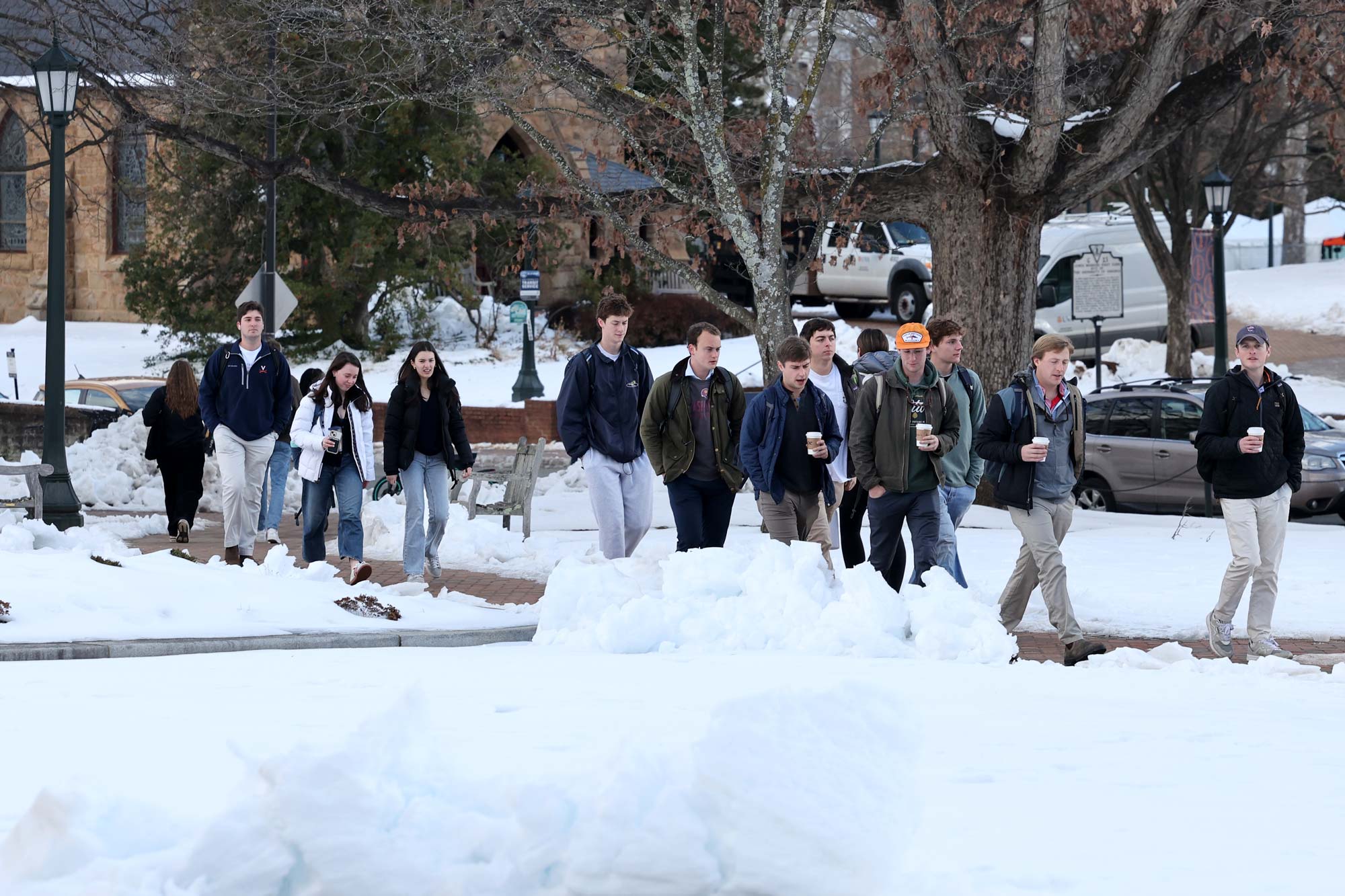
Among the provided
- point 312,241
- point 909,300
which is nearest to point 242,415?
point 909,300

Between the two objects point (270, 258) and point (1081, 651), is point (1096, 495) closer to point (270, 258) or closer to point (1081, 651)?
point (1081, 651)

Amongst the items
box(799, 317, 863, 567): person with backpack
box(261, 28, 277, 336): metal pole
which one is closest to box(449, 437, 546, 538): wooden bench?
box(799, 317, 863, 567): person with backpack

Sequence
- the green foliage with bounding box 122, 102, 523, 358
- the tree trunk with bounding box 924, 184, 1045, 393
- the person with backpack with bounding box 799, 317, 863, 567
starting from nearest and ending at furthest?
the person with backpack with bounding box 799, 317, 863, 567, the tree trunk with bounding box 924, 184, 1045, 393, the green foliage with bounding box 122, 102, 523, 358

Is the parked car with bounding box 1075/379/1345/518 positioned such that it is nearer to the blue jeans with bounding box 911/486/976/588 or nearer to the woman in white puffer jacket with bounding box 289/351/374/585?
the blue jeans with bounding box 911/486/976/588

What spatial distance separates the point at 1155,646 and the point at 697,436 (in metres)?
3.02

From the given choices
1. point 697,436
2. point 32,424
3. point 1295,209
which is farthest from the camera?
point 1295,209

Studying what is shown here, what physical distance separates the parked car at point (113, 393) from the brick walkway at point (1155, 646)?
1545 cm

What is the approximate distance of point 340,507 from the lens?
11656 mm

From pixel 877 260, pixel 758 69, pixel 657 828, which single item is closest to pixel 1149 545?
pixel 657 828

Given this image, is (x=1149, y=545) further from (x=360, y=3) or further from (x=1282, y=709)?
(x=360, y=3)

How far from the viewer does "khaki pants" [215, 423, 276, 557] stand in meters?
11.7

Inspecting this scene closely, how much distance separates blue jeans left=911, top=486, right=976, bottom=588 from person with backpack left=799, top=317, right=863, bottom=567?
0.58m

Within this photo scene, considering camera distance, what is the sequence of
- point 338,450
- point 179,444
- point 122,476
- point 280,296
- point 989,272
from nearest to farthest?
point 338,450 → point 179,444 → point 989,272 → point 122,476 → point 280,296

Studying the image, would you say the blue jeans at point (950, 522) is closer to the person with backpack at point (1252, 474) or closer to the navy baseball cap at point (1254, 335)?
the person with backpack at point (1252, 474)
